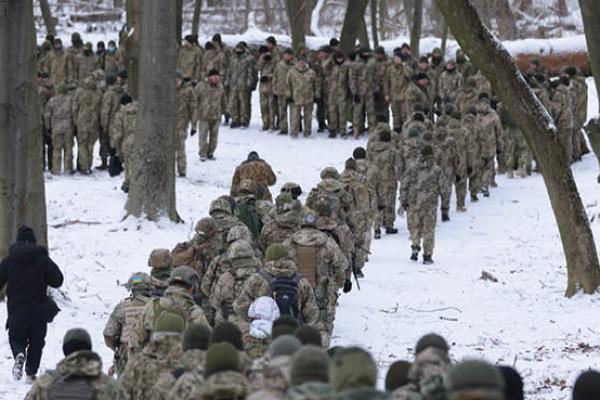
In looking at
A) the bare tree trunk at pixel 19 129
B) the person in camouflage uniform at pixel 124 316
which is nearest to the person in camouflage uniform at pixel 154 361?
the person in camouflage uniform at pixel 124 316

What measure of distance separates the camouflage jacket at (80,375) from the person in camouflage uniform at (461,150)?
15.0 meters

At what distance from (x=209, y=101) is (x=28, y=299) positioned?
13.7m

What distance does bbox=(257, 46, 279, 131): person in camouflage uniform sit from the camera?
28.8 meters

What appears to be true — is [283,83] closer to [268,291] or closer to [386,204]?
[386,204]

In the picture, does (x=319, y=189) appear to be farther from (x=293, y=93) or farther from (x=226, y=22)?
(x=226, y=22)

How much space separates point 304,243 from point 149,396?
16.4 feet

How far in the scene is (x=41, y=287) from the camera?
11703 mm

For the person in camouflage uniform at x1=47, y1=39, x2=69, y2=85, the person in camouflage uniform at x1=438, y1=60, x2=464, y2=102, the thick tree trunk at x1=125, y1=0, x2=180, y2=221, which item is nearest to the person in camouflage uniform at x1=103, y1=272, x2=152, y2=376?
the thick tree trunk at x1=125, y1=0, x2=180, y2=221

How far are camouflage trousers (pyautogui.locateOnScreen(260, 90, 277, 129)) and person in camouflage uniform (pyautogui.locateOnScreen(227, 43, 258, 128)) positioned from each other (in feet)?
1.41

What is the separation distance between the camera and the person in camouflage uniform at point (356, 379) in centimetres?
577

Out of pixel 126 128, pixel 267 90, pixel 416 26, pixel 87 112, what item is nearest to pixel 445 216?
pixel 126 128

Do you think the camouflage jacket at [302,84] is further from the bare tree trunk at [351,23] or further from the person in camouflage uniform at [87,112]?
the person in camouflage uniform at [87,112]

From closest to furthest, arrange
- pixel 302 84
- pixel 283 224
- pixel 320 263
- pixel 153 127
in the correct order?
pixel 320 263 < pixel 283 224 < pixel 153 127 < pixel 302 84

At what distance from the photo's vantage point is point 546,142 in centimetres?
1594
